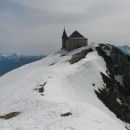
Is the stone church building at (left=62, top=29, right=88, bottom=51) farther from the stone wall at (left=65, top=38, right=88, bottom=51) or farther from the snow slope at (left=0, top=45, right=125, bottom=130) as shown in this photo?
the snow slope at (left=0, top=45, right=125, bottom=130)

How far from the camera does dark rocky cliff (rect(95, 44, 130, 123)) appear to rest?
71.0 metres

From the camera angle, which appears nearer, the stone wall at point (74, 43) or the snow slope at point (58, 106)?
the snow slope at point (58, 106)

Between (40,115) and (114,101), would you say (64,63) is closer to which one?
(114,101)

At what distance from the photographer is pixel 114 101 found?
7338 centimetres

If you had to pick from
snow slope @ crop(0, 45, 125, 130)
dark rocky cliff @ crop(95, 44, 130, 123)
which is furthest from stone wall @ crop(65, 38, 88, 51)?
snow slope @ crop(0, 45, 125, 130)

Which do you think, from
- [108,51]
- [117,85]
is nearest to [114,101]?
[117,85]

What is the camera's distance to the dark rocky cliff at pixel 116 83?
71.0 metres

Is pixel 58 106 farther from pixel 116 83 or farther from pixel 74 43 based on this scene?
pixel 74 43

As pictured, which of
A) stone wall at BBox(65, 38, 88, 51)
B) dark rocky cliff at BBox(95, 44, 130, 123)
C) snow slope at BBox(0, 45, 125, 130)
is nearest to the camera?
snow slope at BBox(0, 45, 125, 130)

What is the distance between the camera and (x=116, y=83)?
276ft

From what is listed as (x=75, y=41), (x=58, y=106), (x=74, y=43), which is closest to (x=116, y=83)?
(x=74, y=43)

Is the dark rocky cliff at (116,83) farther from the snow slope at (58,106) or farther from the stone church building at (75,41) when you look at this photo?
the stone church building at (75,41)

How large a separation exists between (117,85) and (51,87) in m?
30.9

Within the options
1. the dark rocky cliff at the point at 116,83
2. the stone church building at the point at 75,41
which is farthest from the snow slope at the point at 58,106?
the stone church building at the point at 75,41
